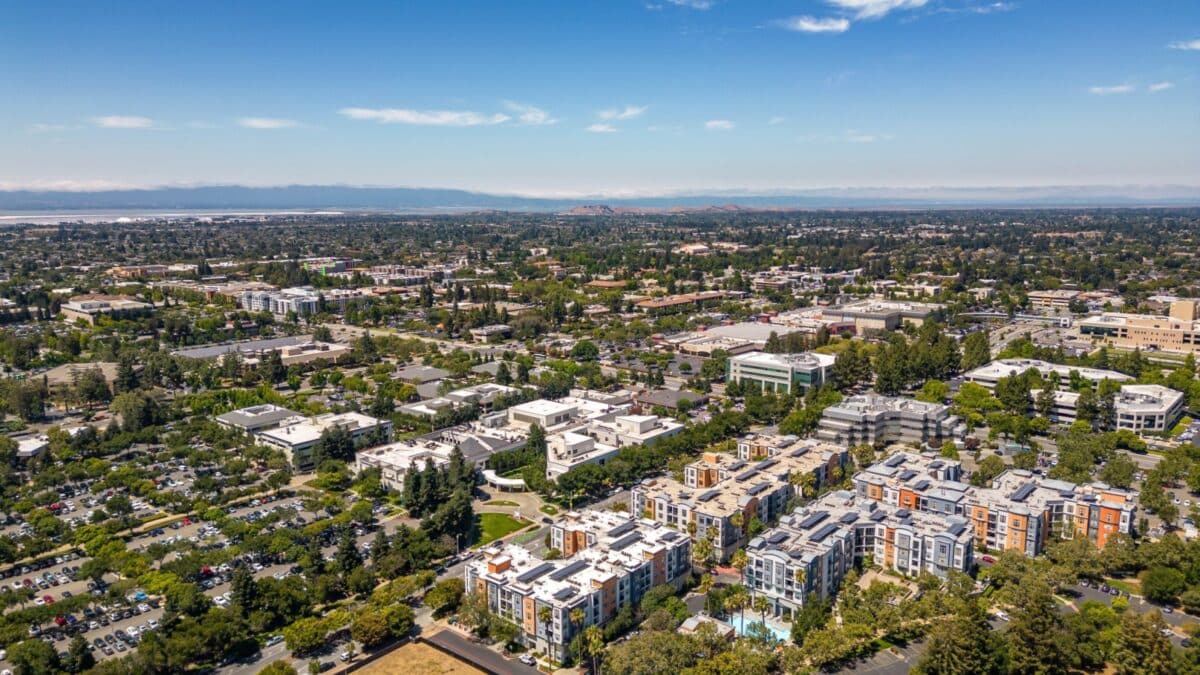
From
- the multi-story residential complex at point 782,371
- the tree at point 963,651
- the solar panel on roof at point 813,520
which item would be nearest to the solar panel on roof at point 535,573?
the solar panel on roof at point 813,520

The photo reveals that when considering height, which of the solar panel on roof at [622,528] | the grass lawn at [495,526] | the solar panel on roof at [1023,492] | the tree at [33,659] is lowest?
the grass lawn at [495,526]

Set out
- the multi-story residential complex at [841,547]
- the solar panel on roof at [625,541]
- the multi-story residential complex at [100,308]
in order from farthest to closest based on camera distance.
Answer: the multi-story residential complex at [100,308], the solar panel on roof at [625,541], the multi-story residential complex at [841,547]

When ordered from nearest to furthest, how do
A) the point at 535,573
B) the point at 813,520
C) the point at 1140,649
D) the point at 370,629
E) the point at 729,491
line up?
the point at 1140,649 → the point at 370,629 → the point at 535,573 → the point at 813,520 → the point at 729,491

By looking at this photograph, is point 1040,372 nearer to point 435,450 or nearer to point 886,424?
point 886,424

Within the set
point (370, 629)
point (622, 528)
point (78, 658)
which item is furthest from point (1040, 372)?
point (78, 658)

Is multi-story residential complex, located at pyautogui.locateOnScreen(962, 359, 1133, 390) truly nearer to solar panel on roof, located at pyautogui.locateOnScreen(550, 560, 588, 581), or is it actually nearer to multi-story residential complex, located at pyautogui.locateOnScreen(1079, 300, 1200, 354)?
multi-story residential complex, located at pyautogui.locateOnScreen(1079, 300, 1200, 354)

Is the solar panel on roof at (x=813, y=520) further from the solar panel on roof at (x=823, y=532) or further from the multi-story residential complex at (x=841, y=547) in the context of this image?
the solar panel on roof at (x=823, y=532)
